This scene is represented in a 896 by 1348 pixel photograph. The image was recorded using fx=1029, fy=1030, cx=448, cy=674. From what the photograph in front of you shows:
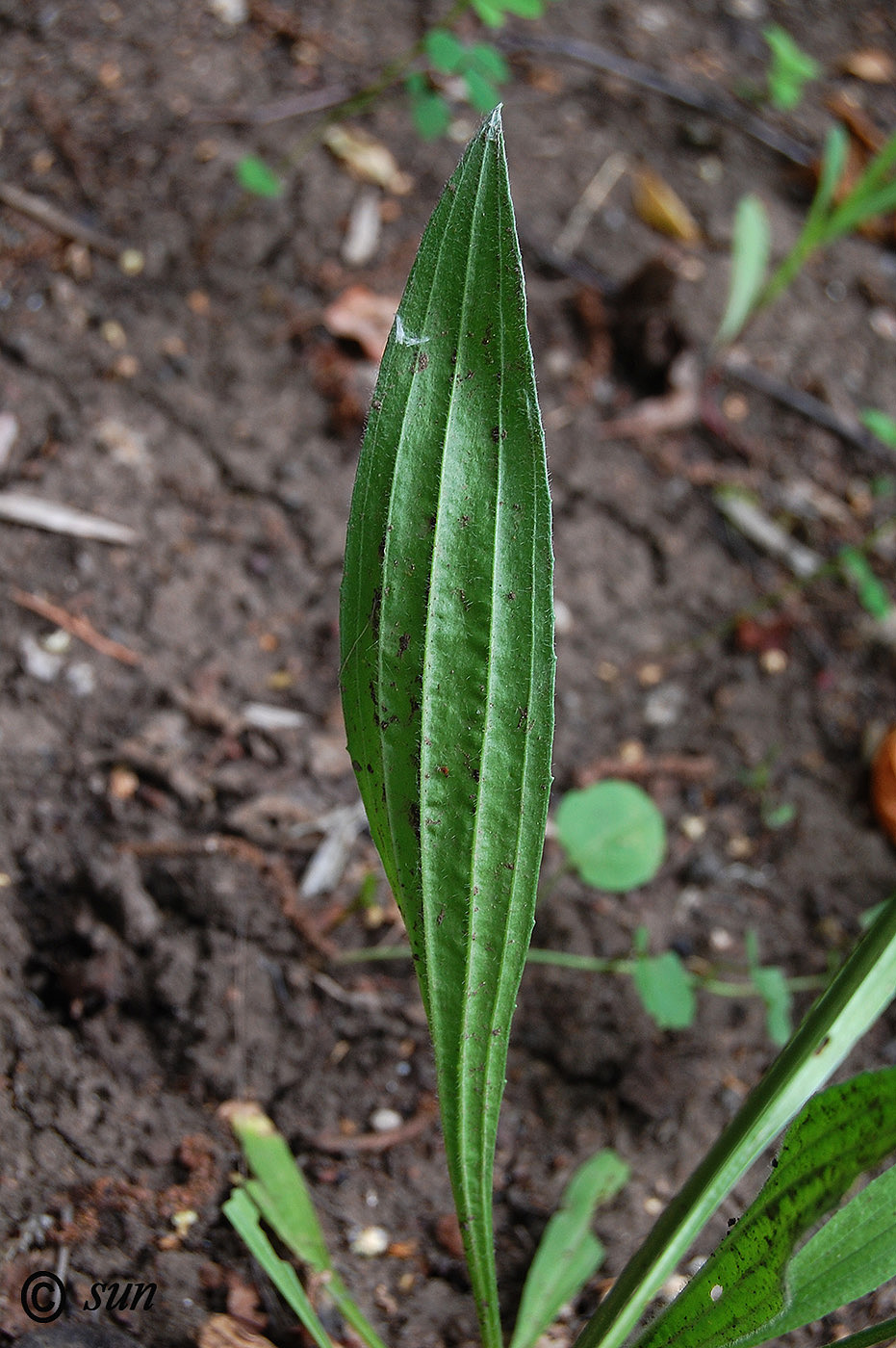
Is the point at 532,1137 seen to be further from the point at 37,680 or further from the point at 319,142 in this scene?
the point at 319,142

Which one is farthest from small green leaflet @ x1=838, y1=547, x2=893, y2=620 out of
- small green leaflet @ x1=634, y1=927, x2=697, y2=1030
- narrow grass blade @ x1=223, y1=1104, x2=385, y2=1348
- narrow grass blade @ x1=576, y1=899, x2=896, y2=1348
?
narrow grass blade @ x1=223, y1=1104, x2=385, y2=1348

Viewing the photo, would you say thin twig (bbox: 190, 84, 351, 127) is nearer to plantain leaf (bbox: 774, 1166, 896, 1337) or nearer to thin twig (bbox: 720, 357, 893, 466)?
thin twig (bbox: 720, 357, 893, 466)

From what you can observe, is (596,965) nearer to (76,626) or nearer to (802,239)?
(76,626)

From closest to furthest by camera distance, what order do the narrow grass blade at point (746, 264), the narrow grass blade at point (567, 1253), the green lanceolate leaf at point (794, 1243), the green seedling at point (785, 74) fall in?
A: the green lanceolate leaf at point (794, 1243)
the narrow grass blade at point (567, 1253)
the narrow grass blade at point (746, 264)
the green seedling at point (785, 74)

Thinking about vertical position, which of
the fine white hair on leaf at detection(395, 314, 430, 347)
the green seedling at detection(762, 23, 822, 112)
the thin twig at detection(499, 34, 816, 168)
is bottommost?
the thin twig at detection(499, 34, 816, 168)

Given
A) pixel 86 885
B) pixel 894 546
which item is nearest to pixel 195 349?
pixel 86 885

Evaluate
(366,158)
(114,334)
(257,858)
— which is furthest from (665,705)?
(366,158)

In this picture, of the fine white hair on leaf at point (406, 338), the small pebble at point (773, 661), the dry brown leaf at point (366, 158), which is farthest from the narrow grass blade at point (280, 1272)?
the dry brown leaf at point (366, 158)

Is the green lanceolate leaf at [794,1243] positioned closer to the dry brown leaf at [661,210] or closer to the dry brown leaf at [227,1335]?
the dry brown leaf at [227,1335]
